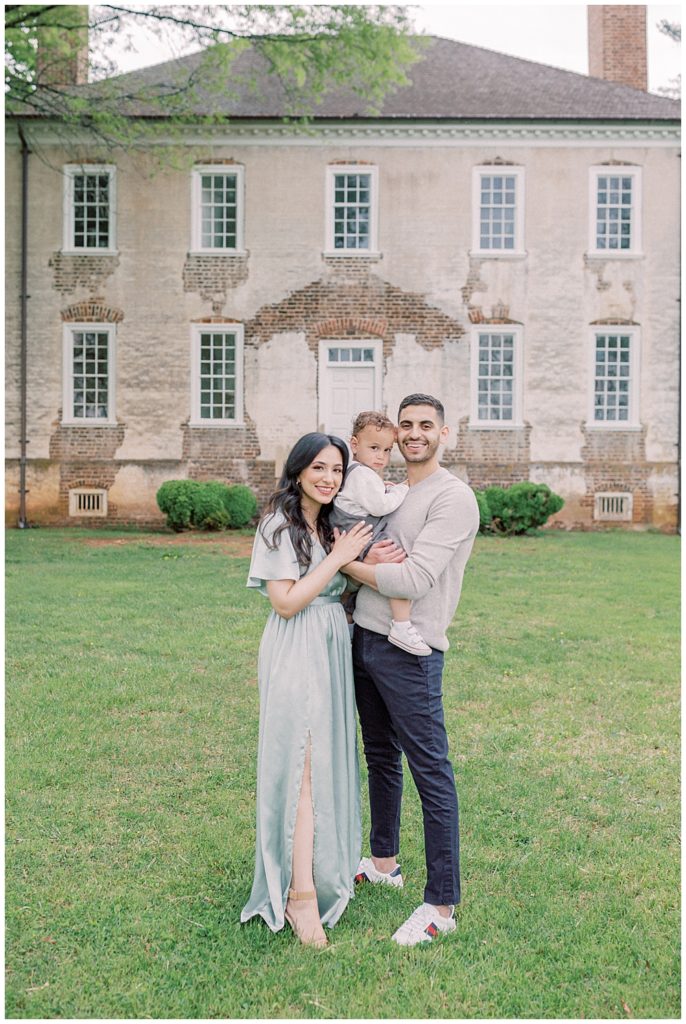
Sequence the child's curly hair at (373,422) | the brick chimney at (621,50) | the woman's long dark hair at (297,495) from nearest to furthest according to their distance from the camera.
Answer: the woman's long dark hair at (297,495) → the child's curly hair at (373,422) → the brick chimney at (621,50)

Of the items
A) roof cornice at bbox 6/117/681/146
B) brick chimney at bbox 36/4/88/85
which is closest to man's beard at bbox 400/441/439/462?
brick chimney at bbox 36/4/88/85

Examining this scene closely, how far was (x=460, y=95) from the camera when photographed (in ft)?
66.7

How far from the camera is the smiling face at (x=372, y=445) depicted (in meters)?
4.02

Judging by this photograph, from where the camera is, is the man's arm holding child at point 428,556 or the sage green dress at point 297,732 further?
the sage green dress at point 297,732

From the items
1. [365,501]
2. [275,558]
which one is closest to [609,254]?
[365,501]

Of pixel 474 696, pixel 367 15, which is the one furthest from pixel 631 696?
pixel 367 15

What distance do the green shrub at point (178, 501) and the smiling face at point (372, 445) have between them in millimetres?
13910

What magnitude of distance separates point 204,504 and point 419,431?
14.3 m

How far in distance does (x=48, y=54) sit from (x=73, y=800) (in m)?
18.6

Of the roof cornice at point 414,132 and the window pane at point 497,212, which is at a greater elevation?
the roof cornice at point 414,132

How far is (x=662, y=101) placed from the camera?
791 inches

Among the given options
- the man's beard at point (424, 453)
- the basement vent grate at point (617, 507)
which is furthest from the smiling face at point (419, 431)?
the basement vent grate at point (617, 507)

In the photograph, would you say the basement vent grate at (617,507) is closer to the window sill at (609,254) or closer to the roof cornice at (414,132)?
the window sill at (609,254)

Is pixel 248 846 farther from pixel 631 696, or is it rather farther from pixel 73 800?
pixel 631 696
